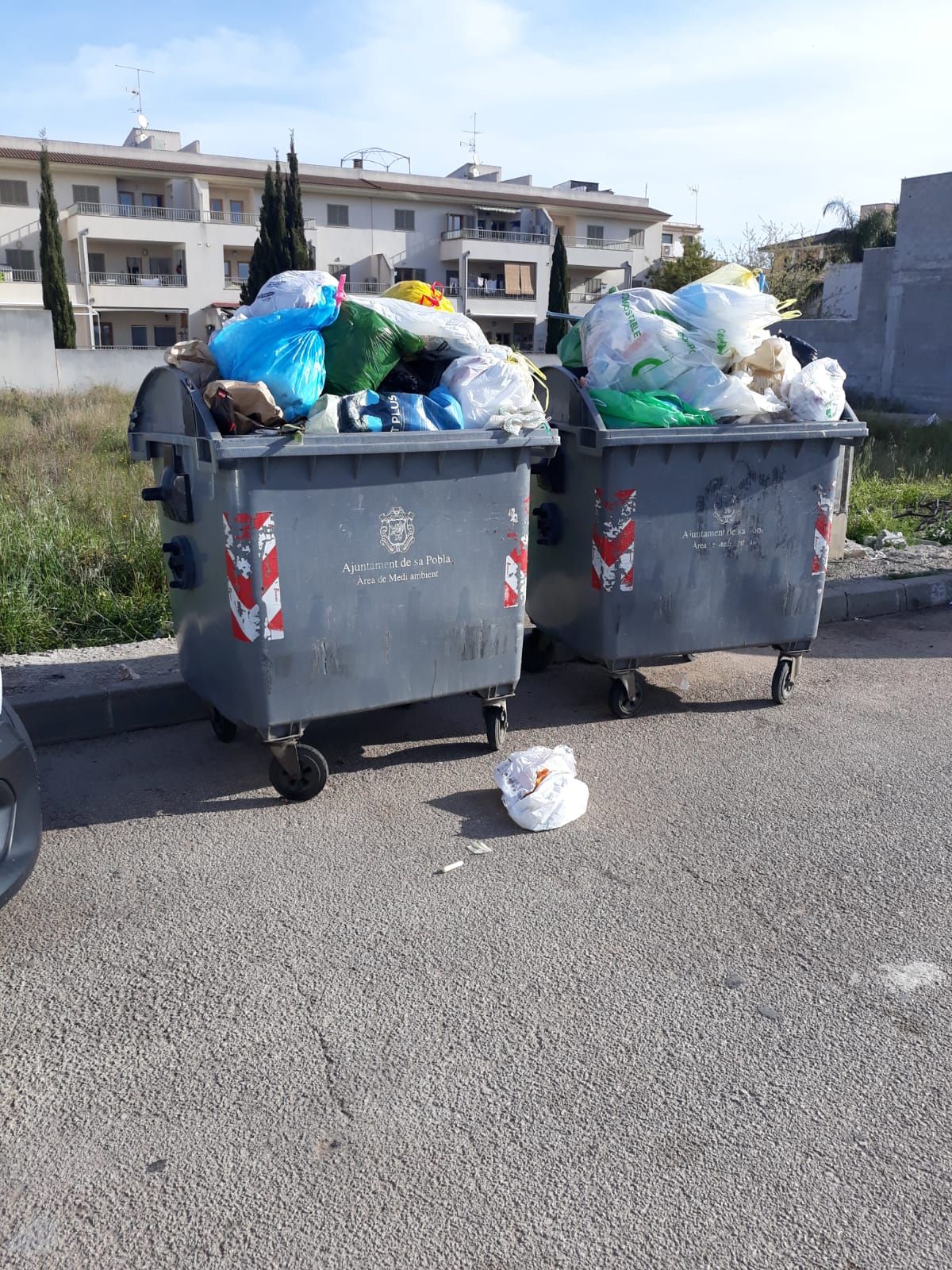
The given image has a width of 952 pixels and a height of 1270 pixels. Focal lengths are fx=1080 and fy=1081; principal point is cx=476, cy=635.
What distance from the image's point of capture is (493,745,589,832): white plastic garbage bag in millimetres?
4117

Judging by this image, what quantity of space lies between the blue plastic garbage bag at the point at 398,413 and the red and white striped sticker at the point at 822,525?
6.83 feet

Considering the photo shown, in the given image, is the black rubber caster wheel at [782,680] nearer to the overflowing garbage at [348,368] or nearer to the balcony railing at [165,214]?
the overflowing garbage at [348,368]

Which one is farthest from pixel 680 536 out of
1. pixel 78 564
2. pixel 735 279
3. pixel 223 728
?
pixel 78 564

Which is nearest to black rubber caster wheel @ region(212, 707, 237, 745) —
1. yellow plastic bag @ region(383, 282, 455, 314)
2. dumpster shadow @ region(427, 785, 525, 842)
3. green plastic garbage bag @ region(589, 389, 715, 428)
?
dumpster shadow @ region(427, 785, 525, 842)

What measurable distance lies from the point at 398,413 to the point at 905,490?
25.9ft

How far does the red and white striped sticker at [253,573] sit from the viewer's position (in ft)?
13.2

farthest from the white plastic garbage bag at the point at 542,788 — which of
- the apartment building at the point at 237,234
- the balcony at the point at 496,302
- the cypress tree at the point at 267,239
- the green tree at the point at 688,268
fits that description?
the balcony at the point at 496,302

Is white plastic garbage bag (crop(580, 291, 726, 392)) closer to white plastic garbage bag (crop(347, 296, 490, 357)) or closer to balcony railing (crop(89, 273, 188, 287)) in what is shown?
white plastic garbage bag (crop(347, 296, 490, 357))

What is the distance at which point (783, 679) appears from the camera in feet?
18.1

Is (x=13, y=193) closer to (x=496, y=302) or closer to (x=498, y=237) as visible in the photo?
(x=496, y=302)

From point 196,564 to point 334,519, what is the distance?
705 mm

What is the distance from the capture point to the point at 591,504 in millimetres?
5129

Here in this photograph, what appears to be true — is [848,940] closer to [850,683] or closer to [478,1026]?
[478,1026]

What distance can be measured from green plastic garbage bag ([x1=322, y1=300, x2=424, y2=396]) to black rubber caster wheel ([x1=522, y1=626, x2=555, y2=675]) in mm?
2067
